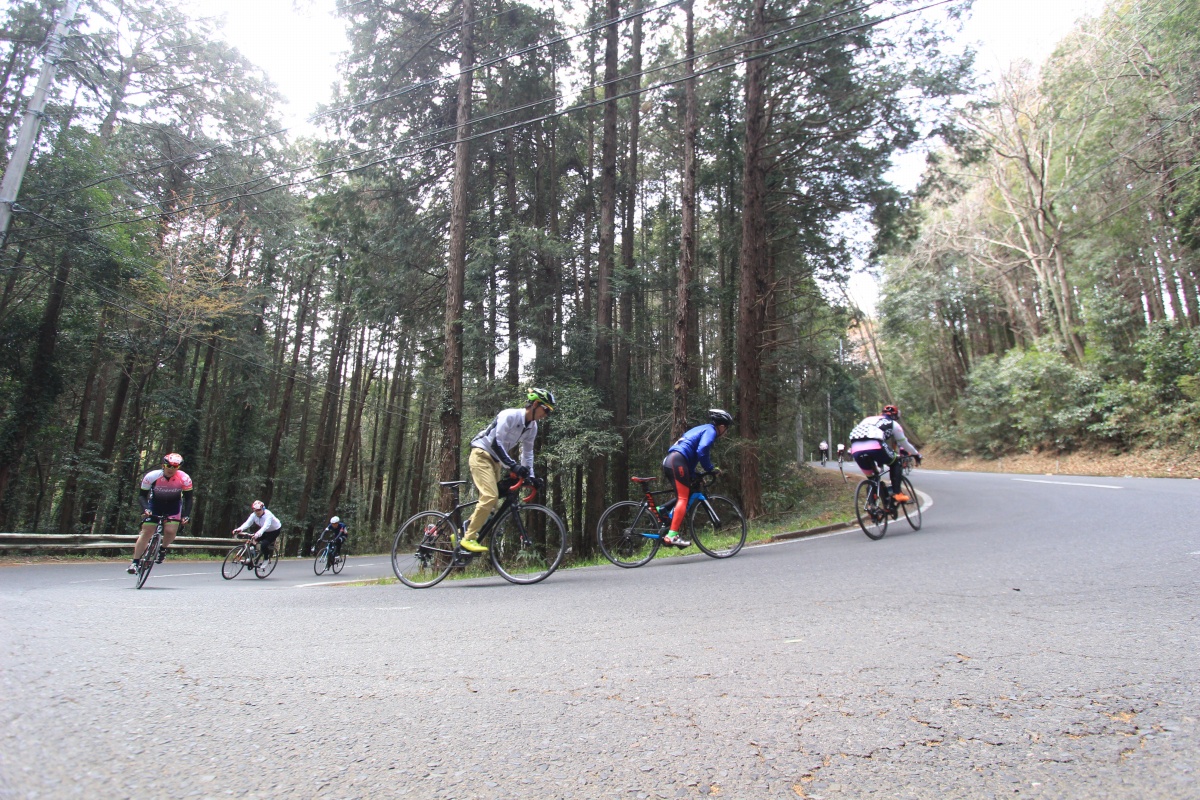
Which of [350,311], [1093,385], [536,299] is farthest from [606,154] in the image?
[1093,385]

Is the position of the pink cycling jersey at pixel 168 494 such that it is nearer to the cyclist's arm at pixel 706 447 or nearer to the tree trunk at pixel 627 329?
the cyclist's arm at pixel 706 447

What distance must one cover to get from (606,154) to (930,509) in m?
11.5

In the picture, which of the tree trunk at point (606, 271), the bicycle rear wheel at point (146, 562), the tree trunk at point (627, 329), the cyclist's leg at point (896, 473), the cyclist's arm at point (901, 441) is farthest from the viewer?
the tree trunk at point (627, 329)

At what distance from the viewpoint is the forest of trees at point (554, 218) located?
12.9m

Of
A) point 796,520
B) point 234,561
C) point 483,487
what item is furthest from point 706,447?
point 234,561

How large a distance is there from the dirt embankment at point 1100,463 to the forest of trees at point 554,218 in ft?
10.7

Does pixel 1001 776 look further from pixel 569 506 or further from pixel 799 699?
pixel 569 506

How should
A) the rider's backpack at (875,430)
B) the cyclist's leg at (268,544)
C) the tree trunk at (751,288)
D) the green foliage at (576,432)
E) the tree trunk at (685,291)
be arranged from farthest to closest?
the cyclist's leg at (268,544) → the green foliage at (576,432) → the tree trunk at (751,288) → the tree trunk at (685,291) → the rider's backpack at (875,430)

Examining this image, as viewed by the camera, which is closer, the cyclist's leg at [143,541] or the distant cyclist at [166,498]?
the cyclist's leg at [143,541]

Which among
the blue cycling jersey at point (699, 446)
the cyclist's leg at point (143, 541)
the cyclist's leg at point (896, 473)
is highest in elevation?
the blue cycling jersey at point (699, 446)

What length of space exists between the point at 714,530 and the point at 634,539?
116 cm

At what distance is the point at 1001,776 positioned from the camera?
5.54 ft

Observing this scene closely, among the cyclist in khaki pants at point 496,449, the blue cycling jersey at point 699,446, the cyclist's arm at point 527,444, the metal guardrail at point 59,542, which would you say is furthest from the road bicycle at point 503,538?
the metal guardrail at point 59,542

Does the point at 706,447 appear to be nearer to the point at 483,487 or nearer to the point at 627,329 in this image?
the point at 483,487
